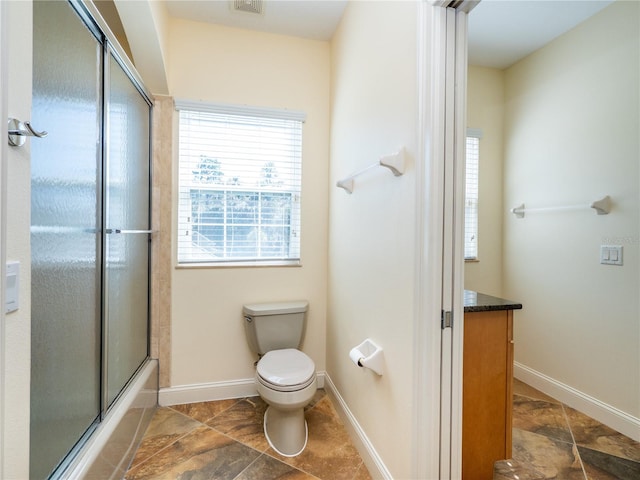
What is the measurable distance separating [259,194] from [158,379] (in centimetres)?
146

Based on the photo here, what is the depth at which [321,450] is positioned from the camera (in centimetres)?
170

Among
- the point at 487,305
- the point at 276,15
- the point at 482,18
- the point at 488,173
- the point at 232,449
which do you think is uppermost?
the point at 276,15

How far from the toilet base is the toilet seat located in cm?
16

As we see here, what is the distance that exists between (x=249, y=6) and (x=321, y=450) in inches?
107

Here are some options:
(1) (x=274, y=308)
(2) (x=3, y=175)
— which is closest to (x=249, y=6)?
(2) (x=3, y=175)

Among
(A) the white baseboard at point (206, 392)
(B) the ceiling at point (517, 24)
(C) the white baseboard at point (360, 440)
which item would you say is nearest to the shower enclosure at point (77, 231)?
(A) the white baseboard at point (206, 392)

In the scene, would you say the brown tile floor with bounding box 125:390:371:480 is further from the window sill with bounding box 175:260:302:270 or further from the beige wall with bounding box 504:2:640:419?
the beige wall with bounding box 504:2:640:419

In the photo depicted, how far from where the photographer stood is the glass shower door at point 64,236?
0.96 m

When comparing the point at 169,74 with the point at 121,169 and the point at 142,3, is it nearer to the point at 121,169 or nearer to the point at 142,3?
the point at 142,3

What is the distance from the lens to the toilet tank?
212 cm

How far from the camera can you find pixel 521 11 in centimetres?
188

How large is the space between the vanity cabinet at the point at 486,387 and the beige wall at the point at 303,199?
1.24 m

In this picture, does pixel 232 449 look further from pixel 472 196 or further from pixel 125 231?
pixel 472 196

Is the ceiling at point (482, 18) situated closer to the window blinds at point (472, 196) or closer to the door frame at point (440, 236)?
the window blinds at point (472, 196)
